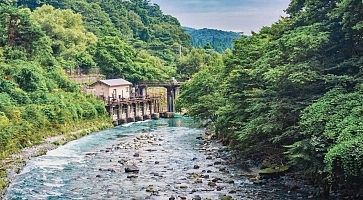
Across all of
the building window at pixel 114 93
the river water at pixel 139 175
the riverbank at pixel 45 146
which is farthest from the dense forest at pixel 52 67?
the building window at pixel 114 93

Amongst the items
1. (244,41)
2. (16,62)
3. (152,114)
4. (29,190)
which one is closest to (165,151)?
(244,41)

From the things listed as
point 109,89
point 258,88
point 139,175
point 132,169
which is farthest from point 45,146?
point 109,89

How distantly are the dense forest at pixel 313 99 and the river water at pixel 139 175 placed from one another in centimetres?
232

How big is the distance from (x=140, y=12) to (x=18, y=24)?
9915cm

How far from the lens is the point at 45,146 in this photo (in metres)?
39.7

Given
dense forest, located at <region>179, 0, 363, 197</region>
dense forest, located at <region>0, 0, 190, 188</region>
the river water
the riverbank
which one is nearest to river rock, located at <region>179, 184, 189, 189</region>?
the river water

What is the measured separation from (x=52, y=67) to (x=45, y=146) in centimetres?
2395

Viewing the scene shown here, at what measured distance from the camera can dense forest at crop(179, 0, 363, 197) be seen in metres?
16.3

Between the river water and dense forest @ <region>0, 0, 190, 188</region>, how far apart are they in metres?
2.68

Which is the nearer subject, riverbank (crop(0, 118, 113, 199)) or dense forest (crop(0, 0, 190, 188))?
riverbank (crop(0, 118, 113, 199))

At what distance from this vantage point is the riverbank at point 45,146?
28.0m

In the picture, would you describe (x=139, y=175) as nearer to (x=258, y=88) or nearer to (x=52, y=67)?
(x=258, y=88)

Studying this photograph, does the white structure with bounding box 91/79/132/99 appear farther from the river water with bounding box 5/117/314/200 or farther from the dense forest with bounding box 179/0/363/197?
the dense forest with bounding box 179/0/363/197

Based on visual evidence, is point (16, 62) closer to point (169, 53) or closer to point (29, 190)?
point (29, 190)
